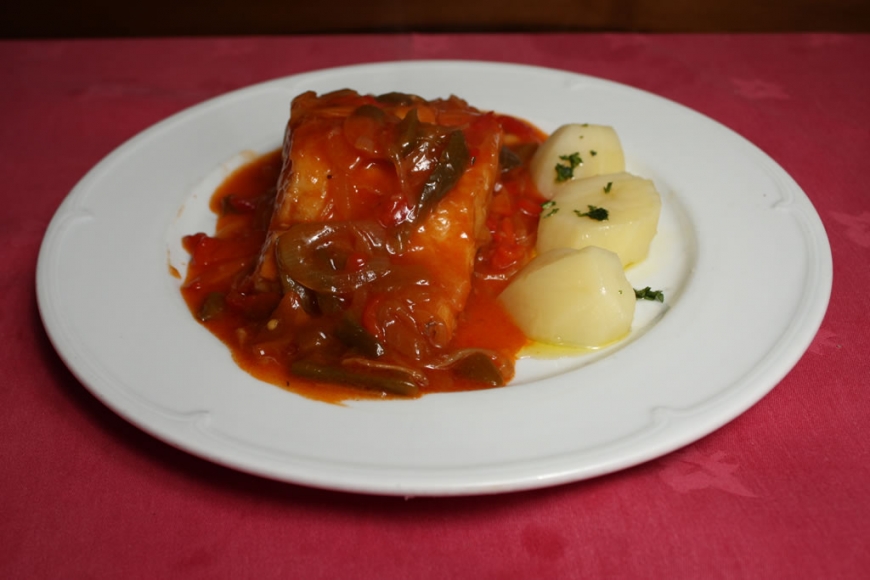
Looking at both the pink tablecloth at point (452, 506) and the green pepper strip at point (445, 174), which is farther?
the green pepper strip at point (445, 174)

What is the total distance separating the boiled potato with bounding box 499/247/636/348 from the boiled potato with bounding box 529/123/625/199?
35.5 inches

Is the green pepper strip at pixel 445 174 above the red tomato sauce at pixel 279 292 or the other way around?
above

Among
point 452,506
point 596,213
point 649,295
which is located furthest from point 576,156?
point 452,506

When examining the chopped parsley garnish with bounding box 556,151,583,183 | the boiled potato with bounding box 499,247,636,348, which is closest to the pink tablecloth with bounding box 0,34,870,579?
the boiled potato with bounding box 499,247,636,348

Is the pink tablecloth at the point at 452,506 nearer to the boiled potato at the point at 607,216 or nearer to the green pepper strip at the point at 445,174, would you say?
the boiled potato at the point at 607,216

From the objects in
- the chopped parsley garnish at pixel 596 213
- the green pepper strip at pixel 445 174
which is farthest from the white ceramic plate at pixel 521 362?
the green pepper strip at pixel 445 174

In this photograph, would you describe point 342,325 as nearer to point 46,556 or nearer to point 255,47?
point 46,556

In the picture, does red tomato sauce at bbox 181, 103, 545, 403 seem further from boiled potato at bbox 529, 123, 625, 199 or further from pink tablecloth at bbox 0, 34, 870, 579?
pink tablecloth at bbox 0, 34, 870, 579

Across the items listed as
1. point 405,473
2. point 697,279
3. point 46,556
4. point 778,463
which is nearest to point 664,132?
point 697,279

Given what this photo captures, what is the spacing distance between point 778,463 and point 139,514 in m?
2.45

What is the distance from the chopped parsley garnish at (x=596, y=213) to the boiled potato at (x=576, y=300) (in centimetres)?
34

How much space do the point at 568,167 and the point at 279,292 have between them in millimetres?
1850

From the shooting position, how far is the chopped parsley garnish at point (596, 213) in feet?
13.6

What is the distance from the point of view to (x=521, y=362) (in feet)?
11.9
